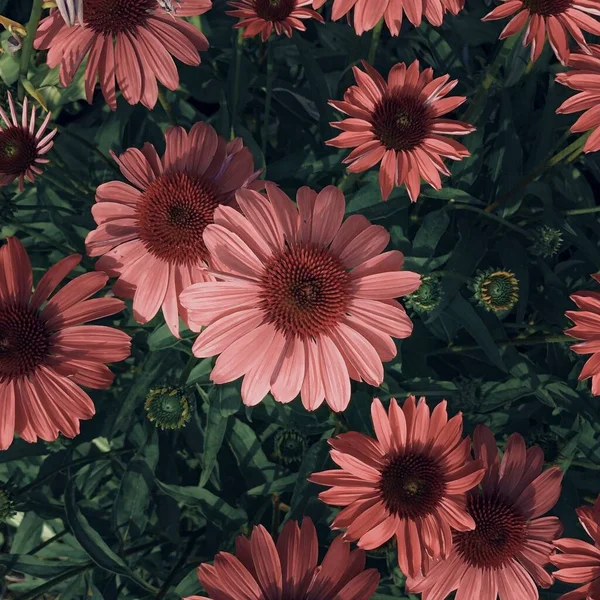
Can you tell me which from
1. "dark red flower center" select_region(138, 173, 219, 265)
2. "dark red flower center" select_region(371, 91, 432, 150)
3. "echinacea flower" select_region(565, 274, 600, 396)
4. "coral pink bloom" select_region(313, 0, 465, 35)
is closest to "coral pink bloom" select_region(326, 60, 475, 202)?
"dark red flower center" select_region(371, 91, 432, 150)

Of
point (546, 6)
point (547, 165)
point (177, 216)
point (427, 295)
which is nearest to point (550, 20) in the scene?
point (546, 6)

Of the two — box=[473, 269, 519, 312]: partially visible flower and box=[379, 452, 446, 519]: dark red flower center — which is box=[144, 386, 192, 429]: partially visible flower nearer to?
box=[379, 452, 446, 519]: dark red flower center

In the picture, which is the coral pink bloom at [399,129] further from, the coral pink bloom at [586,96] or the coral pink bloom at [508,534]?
the coral pink bloom at [508,534]

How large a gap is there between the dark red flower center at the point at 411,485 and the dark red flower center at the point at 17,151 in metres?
1.09

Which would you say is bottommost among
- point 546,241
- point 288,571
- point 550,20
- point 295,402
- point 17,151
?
point 288,571

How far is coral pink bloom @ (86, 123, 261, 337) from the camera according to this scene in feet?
4.64

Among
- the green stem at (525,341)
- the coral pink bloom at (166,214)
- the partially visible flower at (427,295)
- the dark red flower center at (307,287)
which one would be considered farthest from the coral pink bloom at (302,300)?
the green stem at (525,341)

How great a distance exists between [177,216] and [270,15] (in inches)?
21.5

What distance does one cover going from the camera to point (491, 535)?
1.50 m

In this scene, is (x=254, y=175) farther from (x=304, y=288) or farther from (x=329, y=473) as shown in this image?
(x=329, y=473)

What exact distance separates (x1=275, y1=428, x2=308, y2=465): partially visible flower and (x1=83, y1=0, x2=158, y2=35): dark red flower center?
3.79 ft

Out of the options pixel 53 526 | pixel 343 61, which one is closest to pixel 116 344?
pixel 53 526

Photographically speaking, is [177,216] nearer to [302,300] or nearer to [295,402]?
[302,300]

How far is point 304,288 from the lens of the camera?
1382mm
